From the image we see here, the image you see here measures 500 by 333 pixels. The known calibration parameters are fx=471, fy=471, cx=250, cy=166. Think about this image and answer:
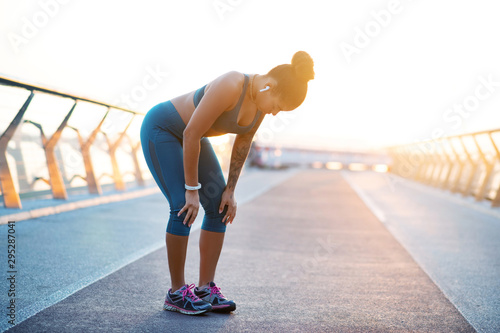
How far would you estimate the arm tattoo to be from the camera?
3.02 meters

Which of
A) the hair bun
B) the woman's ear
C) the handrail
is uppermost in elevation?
the handrail

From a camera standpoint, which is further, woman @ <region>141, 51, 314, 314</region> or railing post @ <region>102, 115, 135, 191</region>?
railing post @ <region>102, 115, 135, 191</region>

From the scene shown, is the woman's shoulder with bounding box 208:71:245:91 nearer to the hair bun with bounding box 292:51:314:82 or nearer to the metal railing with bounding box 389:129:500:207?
the hair bun with bounding box 292:51:314:82

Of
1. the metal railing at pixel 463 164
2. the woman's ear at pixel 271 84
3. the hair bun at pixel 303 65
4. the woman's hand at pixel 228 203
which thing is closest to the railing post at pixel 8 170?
the woman's hand at pixel 228 203

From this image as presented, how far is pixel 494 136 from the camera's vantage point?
380 inches

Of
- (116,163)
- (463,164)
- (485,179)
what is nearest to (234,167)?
(116,163)

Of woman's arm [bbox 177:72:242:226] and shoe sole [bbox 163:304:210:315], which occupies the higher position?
woman's arm [bbox 177:72:242:226]

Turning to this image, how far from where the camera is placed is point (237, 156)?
3.08 meters

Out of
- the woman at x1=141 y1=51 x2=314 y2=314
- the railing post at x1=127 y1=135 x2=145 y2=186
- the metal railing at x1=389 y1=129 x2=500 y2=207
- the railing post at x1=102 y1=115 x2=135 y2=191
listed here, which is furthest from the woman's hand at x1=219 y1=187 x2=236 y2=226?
the metal railing at x1=389 y1=129 x2=500 y2=207

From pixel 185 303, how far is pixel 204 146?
37.0 inches

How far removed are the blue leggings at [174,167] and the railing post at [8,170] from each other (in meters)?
3.25

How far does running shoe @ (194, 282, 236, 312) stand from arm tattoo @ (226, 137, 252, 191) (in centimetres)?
64

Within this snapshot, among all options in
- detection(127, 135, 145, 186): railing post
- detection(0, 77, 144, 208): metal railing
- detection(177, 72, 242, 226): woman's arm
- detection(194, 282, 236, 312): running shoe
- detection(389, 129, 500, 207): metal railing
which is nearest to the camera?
detection(177, 72, 242, 226): woman's arm

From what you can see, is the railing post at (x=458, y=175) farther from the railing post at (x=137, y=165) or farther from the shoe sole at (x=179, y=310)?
the shoe sole at (x=179, y=310)
